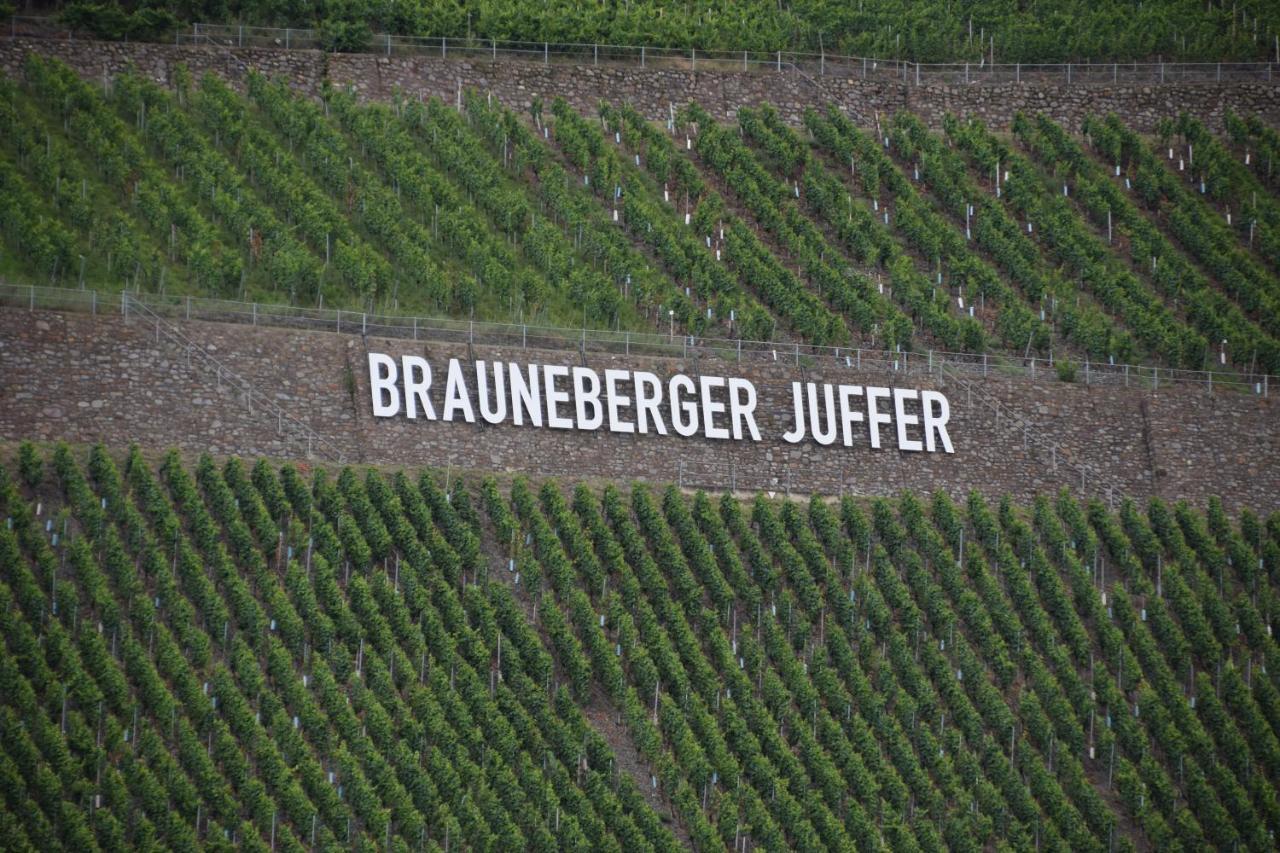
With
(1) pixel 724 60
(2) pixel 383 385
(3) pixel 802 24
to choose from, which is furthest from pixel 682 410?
(3) pixel 802 24

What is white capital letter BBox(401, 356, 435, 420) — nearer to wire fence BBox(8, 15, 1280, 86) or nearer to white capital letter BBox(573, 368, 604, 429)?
white capital letter BBox(573, 368, 604, 429)

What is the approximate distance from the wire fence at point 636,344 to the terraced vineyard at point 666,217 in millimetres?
975

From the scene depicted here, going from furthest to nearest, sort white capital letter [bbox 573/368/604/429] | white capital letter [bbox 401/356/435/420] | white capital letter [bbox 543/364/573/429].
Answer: white capital letter [bbox 573/368/604/429]
white capital letter [bbox 543/364/573/429]
white capital letter [bbox 401/356/435/420]

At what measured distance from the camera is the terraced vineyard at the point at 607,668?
59.5 m

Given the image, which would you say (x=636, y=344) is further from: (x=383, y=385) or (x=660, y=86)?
(x=660, y=86)

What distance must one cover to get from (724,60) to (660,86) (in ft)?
8.67

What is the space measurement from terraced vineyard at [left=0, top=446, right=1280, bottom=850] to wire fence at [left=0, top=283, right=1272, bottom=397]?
424cm

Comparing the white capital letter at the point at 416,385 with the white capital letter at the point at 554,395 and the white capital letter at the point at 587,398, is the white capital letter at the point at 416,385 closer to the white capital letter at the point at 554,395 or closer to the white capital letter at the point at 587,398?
the white capital letter at the point at 554,395

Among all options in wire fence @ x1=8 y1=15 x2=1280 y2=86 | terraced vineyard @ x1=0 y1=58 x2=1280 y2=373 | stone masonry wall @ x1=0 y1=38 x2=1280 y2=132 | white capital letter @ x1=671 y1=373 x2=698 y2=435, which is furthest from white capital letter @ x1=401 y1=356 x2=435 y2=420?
wire fence @ x1=8 y1=15 x2=1280 y2=86

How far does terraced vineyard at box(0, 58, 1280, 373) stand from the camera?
233ft

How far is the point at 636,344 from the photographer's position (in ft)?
229

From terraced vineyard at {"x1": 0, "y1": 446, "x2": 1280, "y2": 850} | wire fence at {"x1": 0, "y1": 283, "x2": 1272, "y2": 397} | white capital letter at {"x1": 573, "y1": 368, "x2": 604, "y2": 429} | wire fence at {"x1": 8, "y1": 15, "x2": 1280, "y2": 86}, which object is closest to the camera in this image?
terraced vineyard at {"x1": 0, "y1": 446, "x2": 1280, "y2": 850}

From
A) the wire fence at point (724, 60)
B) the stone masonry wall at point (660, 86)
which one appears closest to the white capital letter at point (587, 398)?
the stone masonry wall at point (660, 86)

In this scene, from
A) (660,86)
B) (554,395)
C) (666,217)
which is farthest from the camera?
(660,86)
